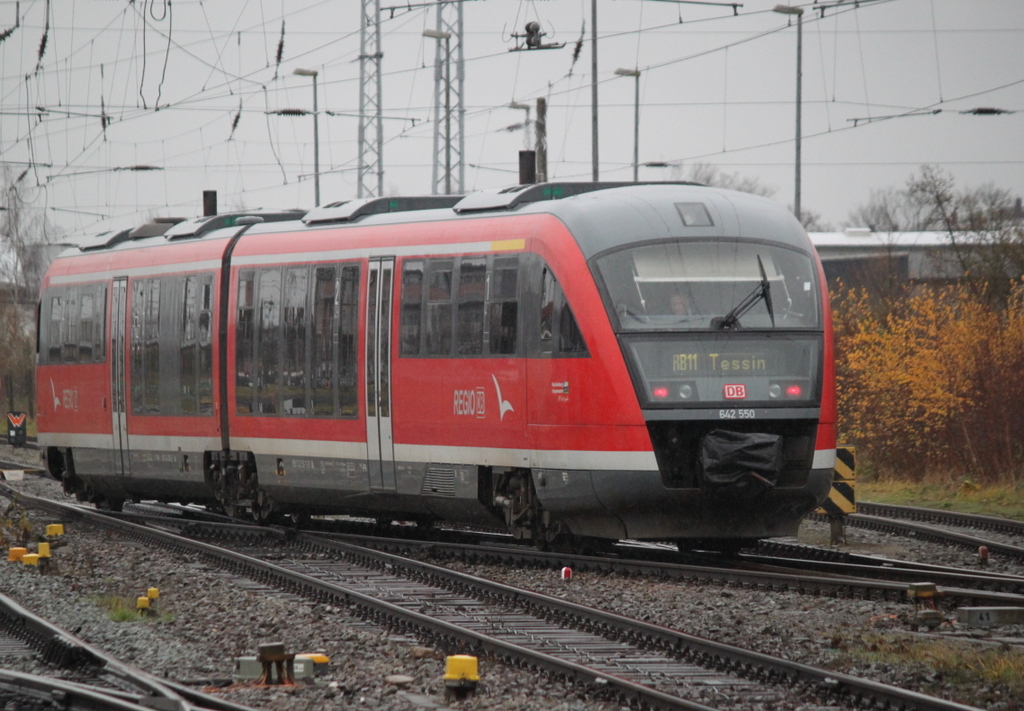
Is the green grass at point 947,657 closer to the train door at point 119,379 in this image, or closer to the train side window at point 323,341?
the train side window at point 323,341

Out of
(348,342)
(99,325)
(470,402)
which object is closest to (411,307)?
(348,342)

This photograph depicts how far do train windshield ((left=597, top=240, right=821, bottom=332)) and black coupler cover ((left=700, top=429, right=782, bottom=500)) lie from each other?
0.96 m

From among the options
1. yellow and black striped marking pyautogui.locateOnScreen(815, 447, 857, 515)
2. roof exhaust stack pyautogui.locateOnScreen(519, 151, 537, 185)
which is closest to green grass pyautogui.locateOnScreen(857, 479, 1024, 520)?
yellow and black striped marking pyautogui.locateOnScreen(815, 447, 857, 515)

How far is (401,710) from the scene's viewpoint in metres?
8.11

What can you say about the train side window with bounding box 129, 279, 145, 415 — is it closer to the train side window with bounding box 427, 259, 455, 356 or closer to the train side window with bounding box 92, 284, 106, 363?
the train side window with bounding box 92, 284, 106, 363

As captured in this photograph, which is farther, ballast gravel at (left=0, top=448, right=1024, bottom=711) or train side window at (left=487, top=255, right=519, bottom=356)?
train side window at (left=487, top=255, right=519, bottom=356)

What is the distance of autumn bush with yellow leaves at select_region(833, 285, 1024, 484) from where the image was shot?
22859 mm

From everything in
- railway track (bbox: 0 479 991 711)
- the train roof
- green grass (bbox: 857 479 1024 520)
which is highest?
the train roof

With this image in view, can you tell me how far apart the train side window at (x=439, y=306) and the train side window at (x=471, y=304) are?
0.16 meters

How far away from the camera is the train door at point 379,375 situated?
614 inches

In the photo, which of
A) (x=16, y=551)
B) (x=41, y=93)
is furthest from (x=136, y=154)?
(x=16, y=551)

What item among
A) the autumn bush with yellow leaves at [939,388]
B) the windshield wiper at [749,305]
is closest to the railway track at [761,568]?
the windshield wiper at [749,305]

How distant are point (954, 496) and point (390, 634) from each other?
13564mm

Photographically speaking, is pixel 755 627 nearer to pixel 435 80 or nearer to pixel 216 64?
pixel 216 64
